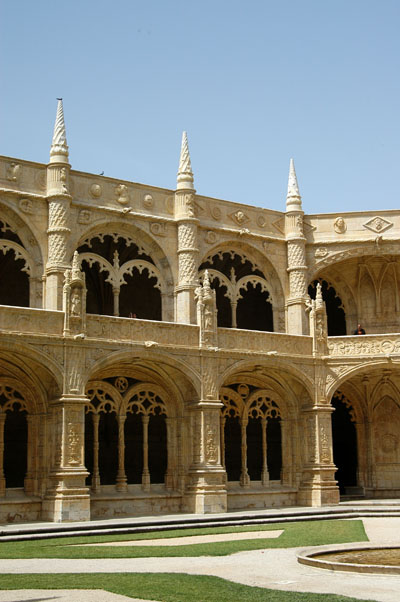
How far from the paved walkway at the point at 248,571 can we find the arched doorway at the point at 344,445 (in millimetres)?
19271

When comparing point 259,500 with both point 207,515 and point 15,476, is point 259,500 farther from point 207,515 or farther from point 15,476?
point 15,476

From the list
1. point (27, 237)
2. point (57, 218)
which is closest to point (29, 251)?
point (27, 237)

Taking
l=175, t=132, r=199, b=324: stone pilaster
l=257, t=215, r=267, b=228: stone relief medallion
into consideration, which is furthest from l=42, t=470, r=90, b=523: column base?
l=257, t=215, r=267, b=228: stone relief medallion

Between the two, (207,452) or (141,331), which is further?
(207,452)

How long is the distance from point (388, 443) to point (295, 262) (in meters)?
7.90

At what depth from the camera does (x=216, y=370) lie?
2878cm

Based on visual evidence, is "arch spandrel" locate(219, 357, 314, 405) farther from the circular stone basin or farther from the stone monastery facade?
Answer: the circular stone basin

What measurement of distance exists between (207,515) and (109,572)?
13.1 metres

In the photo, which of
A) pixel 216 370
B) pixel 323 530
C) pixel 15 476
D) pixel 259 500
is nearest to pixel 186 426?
pixel 216 370

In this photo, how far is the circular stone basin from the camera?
12805mm

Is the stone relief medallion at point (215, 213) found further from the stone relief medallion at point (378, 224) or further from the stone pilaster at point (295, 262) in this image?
the stone relief medallion at point (378, 224)

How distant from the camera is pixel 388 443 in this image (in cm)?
3406

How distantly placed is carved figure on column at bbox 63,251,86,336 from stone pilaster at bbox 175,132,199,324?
5530 mm

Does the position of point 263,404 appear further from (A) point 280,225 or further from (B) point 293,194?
(B) point 293,194
